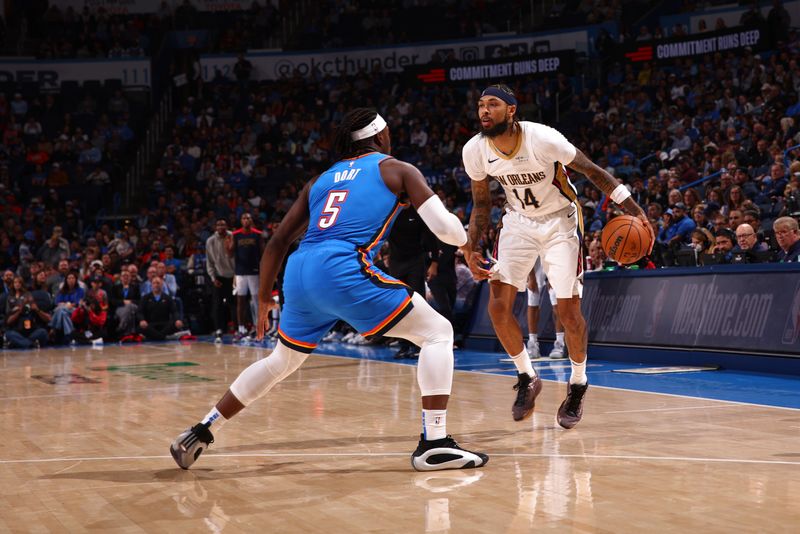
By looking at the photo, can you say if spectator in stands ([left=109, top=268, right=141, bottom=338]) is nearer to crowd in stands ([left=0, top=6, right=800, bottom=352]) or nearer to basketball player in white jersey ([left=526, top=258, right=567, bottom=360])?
crowd in stands ([left=0, top=6, right=800, bottom=352])

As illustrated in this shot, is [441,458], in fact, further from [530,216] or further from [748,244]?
[748,244]

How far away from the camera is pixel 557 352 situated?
12.2m

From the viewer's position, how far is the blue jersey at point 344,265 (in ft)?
17.1

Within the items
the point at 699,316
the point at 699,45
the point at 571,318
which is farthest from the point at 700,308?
the point at 699,45

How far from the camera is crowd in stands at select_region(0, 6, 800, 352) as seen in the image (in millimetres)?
15469

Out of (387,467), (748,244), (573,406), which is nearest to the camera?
(387,467)

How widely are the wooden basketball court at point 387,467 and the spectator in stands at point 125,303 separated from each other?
31.1ft

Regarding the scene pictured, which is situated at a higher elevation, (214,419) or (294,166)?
(294,166)

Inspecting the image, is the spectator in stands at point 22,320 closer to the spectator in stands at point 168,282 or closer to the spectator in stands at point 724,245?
the spectator in stands at point 168,282

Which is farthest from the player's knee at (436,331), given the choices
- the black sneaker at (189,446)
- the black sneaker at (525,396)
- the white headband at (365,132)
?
the black sneaker at (525,396)

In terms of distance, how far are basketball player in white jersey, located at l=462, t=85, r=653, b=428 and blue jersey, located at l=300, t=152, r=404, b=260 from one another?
5.63 ft

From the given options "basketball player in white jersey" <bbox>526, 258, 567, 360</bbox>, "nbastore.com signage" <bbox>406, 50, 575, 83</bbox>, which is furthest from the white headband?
"nbastore.com signage" <bbox>406, 50, 575, 83</bbox>

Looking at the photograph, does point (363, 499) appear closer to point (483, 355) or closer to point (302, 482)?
point (302, 482)

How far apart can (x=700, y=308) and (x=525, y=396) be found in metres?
4.51
